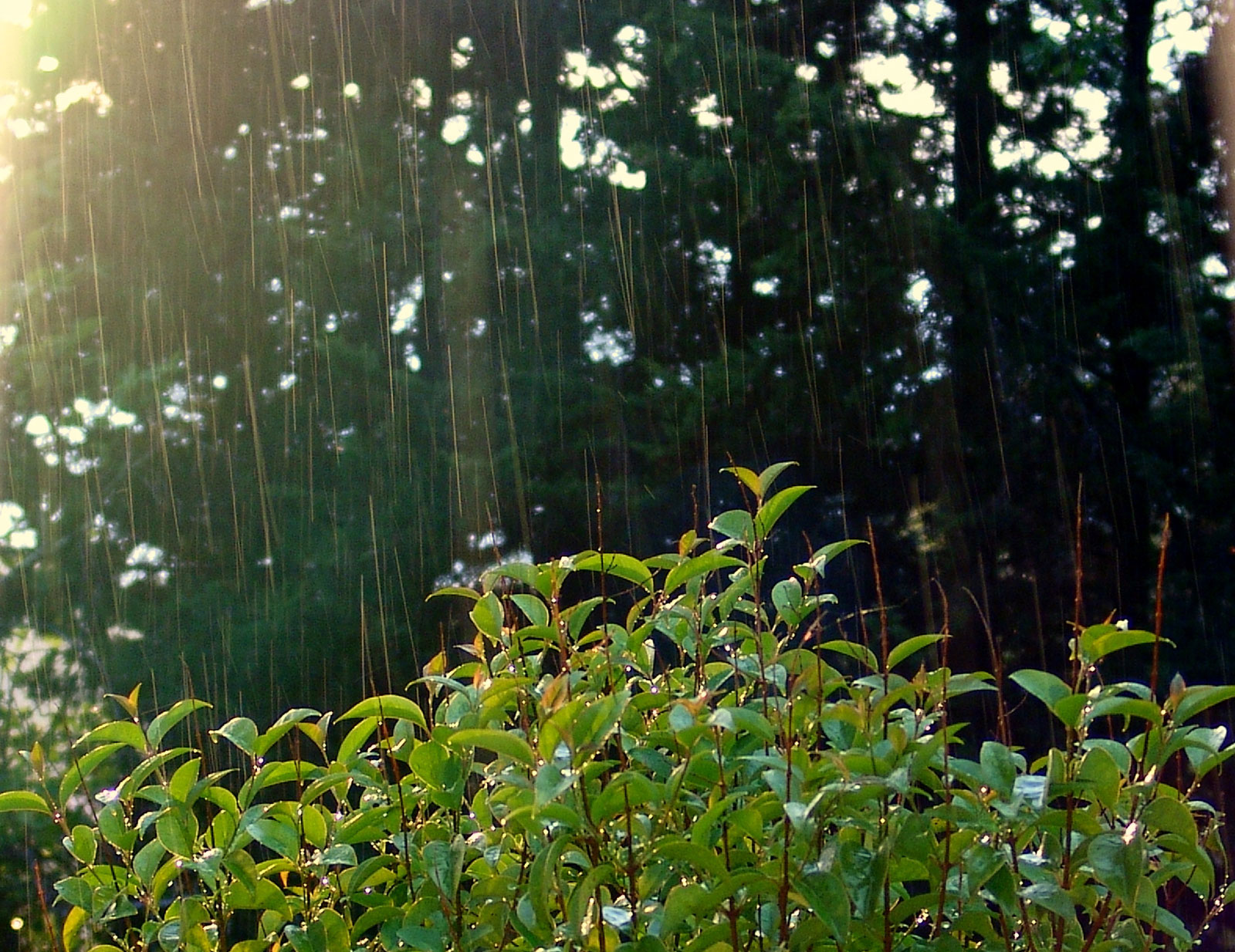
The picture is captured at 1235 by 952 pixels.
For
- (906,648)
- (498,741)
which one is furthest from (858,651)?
(498,741)

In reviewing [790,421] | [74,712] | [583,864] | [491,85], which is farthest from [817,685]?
[491,85]

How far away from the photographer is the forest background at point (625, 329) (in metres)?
6.00

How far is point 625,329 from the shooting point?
6.48m

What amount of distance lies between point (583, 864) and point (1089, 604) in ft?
18.8

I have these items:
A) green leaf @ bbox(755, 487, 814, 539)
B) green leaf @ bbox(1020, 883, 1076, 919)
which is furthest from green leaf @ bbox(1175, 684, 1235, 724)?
green leaf @ bbox(755, 487, 814, 539)

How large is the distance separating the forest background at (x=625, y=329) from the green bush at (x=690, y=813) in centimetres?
434

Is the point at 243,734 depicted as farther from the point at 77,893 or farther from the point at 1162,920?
the point at 1162,920

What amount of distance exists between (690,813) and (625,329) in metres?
5.22

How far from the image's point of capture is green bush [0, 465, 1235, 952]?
3.80ft

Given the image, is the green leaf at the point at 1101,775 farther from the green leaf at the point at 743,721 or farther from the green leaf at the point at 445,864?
the green leaf at the point at 445,864

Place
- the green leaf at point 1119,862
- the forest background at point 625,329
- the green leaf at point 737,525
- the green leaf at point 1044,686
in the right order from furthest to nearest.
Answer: the forest background at point 625,329 → the green leaf at point 737,525 → the green leaf at point 1044,686 → the green leaf at point 1119,862

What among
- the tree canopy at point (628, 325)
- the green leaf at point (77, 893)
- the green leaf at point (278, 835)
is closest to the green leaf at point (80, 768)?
the green leaf at point (77, 893)

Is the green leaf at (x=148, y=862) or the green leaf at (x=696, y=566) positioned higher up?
the green leaf at (x=696, y=566)

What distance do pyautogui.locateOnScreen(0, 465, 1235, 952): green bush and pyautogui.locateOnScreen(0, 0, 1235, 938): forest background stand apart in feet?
14.2
